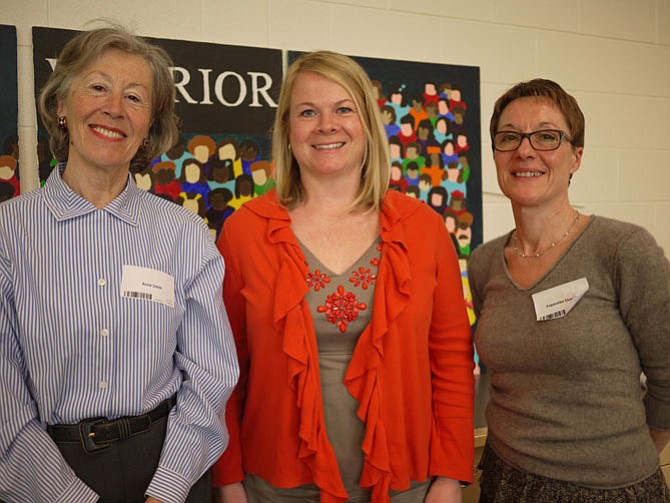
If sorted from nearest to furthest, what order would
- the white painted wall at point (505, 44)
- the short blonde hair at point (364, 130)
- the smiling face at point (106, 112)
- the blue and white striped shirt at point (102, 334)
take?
the blue and white striped shirt at point (102, 334) → the smiling face at point (106, 112) → the short blonde hair at point (364, 130) → the white painted wall at point (505, 44)

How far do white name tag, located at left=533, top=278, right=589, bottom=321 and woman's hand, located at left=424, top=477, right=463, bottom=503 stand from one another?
1.60 feet

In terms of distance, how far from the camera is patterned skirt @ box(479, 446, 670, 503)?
1498 millimetres

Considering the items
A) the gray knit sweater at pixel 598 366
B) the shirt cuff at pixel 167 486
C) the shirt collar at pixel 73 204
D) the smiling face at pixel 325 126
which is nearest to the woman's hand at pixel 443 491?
the gray knit sweater at pixel 598 366

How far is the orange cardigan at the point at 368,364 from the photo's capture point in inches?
62.0

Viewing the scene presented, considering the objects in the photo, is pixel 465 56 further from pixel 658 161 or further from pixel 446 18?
pixel 658 161

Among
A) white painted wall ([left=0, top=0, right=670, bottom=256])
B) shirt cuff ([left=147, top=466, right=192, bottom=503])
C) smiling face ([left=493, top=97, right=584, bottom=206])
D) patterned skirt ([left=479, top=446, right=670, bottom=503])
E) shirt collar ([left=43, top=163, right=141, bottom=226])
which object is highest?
white painted wall ([left=0, top=0, right=670, bottom=256])

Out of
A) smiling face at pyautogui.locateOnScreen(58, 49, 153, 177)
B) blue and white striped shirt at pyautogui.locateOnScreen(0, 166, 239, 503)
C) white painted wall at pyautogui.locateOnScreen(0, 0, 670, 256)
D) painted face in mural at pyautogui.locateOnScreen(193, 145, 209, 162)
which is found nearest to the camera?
blue and white striped shirt at pyautogui.locateOnScreen(0, 166, 239, 503)

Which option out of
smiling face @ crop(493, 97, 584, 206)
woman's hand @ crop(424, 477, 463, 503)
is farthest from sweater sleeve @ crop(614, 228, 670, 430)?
woman's hand @ crop(424, 477, 463, 503)

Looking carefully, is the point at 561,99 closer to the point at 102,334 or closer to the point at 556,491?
the point at 556,491

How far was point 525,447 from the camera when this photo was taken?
1.58 metres

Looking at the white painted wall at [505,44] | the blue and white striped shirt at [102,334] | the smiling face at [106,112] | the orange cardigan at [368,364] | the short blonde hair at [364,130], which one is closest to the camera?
the blue and white striped shirt at [102,334]

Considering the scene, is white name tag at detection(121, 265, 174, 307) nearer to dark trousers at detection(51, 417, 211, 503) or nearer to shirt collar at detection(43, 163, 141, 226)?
shirt collar at detection(43, 163, 141, 226)

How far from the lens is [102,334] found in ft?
4.47

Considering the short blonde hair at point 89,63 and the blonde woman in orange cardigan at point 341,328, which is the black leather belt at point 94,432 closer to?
the blonde woman in orange cardigan at point 341,328
